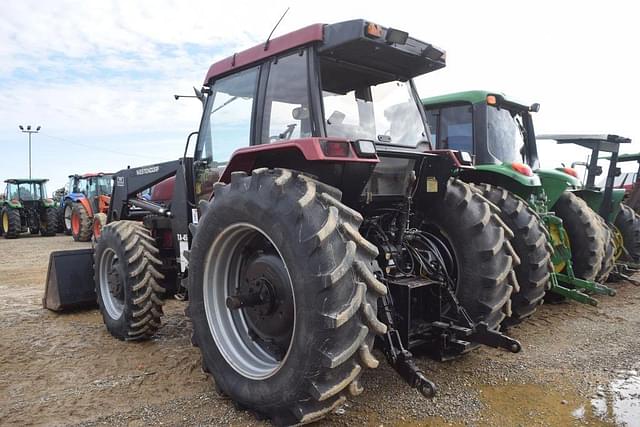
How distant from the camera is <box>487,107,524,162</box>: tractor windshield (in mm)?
6309

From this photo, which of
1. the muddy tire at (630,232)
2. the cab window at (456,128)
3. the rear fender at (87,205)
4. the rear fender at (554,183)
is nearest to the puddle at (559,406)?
the rear fender at (554,183)

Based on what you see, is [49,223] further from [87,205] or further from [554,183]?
[554,183]

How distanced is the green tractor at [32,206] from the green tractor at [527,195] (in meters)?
15.5

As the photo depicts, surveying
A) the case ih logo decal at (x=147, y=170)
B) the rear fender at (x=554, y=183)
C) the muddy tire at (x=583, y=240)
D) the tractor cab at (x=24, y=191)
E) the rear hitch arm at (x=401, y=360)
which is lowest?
the tractor cab at (x=24, y=191)

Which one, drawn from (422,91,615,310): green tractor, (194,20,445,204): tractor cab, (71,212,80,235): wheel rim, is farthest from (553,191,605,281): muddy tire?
(71,212,80,235): wheel rim

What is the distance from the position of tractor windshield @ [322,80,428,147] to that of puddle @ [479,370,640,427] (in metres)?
1.87

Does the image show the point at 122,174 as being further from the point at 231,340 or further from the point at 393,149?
the point at 393,149

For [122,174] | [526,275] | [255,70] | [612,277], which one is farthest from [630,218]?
[122,174]

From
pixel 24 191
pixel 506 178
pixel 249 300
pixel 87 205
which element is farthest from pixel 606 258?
pixel 24 191

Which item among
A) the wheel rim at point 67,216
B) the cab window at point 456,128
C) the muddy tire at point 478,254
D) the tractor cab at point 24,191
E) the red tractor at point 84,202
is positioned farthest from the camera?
the tractor cab at point 24,191

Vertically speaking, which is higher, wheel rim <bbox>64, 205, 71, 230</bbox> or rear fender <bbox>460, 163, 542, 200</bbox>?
rear fender <bbox>460, 163, 542, 200</bbox>

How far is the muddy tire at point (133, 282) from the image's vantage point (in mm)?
4367

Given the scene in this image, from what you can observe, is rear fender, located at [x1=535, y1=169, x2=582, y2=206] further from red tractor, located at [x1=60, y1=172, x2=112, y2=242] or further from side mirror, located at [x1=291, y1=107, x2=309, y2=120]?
red tractor, located at [x1=60, y1=172, x2=112, y2=242]

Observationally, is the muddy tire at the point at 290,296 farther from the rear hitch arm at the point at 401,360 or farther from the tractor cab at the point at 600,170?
the tractor cab at the point at 600,170
